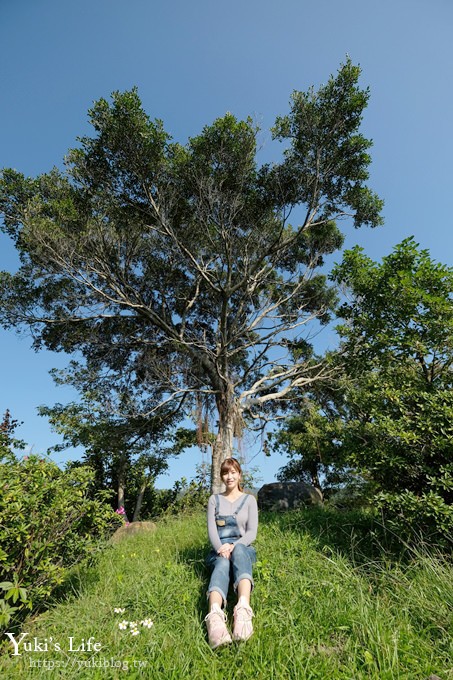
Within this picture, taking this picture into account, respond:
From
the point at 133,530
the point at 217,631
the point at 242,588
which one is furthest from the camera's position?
the point at 133,530

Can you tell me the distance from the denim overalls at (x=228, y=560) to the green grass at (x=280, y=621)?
258 mm

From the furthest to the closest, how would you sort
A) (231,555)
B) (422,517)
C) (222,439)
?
(222,439), (422,517), (231,555)

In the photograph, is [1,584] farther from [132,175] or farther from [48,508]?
[132,175]

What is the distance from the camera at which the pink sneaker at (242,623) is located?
94.7 inches

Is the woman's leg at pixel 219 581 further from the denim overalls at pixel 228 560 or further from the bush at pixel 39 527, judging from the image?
the bush at pixel 39 527

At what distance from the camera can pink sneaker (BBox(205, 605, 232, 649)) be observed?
236 centimetres

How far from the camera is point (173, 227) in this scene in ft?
33.1

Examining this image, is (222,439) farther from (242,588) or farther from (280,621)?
(280,621)

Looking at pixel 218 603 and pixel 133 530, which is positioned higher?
pixel 133 530

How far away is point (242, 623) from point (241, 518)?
1188 millimetres

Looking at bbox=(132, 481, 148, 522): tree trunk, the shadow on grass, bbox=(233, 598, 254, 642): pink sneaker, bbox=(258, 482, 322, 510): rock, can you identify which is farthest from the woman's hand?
bbox=(132, 481, 148, 522): tree trunk

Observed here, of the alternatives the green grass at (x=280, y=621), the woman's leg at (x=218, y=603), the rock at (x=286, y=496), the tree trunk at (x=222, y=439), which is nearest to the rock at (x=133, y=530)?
the tree trunk at (x=222, y=439)

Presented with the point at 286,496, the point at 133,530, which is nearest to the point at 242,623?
the point at 133,530

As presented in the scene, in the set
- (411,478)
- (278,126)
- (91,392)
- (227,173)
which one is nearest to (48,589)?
(411,478)
